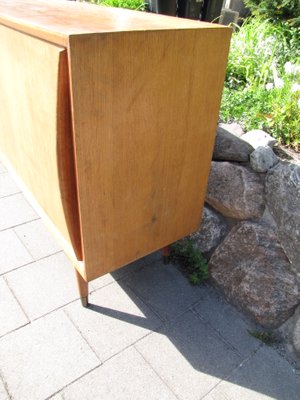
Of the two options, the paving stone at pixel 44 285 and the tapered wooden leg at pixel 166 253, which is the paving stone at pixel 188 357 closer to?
the tapered wooden leg at pixel 166 253

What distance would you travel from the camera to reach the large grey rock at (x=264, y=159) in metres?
1.79

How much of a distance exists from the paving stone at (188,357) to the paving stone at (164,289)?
96 millimetres

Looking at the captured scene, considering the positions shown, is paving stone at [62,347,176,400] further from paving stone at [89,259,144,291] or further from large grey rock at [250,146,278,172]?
large grey rock at [250,146,278,172]

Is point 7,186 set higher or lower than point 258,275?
lower

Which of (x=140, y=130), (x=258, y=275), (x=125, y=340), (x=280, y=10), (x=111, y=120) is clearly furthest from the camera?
(x=280, y=10)

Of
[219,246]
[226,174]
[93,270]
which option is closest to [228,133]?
[226,174]

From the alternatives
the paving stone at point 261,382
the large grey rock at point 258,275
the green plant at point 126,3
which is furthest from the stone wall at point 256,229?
the green plant at point 126,3

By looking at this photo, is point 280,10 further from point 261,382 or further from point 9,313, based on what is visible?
point 9,313

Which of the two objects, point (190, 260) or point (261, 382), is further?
point (190, 260)

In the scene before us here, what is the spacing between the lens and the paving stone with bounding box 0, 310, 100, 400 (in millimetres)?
1527

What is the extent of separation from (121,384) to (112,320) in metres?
0.34

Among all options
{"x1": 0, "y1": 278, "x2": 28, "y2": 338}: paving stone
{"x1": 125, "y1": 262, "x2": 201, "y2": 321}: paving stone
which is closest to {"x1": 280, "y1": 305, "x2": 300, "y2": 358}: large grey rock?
{"x1": 125, "y1": 262, "x2": 201, "y2": 321}: paving stone

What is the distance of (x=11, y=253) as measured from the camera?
2.17 m

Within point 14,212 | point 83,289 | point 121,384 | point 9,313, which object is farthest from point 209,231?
point 14,212
